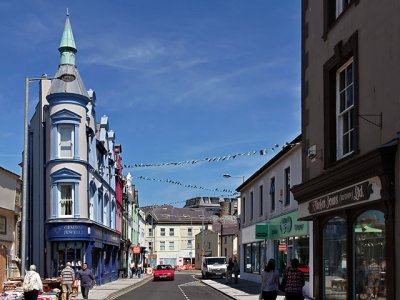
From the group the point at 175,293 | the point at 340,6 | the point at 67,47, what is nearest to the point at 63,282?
the point at 175,293

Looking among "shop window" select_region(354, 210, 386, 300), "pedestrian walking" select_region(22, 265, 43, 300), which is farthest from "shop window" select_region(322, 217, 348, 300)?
"pedestrian walking" select_region(22, 265, 43, 300)

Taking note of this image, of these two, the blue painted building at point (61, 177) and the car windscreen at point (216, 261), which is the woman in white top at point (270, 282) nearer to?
the blue painted building at point (61, 177)

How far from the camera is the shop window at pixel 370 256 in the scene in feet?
36.0

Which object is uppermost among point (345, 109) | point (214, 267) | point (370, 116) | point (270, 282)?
point (345, 109)

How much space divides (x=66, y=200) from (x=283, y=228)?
12.2m

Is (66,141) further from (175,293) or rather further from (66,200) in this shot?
(175,293)

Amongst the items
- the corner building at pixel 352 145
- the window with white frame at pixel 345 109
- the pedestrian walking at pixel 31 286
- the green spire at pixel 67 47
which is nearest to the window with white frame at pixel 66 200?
the green spire at pixel 67 47

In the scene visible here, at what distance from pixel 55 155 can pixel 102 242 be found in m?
8.04

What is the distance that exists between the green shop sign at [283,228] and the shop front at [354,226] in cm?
1121

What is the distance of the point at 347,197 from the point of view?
1208 cm

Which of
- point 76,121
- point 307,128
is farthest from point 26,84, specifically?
point 76,121

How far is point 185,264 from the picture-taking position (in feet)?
344

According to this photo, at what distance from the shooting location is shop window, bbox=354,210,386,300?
432 inches

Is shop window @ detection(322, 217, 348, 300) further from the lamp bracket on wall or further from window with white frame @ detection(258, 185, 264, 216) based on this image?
window with white frame @ detection(258, 185, 264, 216)
